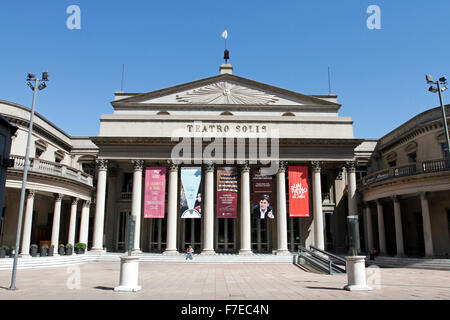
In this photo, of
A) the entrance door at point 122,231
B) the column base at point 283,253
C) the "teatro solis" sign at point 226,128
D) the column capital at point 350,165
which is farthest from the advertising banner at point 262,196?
the entrance door at point 122,231

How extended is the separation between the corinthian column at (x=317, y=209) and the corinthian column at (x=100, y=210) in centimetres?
1721

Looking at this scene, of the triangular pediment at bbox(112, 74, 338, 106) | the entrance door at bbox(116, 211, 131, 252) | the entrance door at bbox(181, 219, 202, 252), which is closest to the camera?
the entrance door at bbox(181, 219, 202, 252)

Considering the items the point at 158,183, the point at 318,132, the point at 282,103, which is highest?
Answer: the point at 282,103

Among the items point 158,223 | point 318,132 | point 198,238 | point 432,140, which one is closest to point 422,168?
point 432,140

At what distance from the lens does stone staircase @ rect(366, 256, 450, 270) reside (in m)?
22.0

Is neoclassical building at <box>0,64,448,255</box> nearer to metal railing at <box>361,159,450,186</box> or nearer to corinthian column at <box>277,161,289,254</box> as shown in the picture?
corinthian column at <box>277,161,289,254</box>

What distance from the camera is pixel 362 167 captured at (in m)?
36.1

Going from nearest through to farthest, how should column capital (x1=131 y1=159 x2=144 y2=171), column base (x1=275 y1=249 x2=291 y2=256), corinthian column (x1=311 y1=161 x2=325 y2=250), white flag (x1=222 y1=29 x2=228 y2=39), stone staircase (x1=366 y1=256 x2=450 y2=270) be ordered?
1. stone staircase (x1=366 y1=256 x2=450 y2=270)
2. column base (x1=275 y1=249 x2=291 y2=256)
3. corinthian column (x1=311 y1=161 x2=325 y2=250)
4. column capital (x1=131 y1=159 x2=144 y2=171)
5. white flag (x1=222 y1=29 x2=228 y2=39)

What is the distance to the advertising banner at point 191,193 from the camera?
28188 mm

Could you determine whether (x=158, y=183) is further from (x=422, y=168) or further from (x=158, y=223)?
(x=422, y=168)

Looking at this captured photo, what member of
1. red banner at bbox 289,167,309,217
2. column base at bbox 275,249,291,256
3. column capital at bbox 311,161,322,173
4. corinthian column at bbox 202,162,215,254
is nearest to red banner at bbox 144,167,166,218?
corinthian column at bbox 202,162,215,254

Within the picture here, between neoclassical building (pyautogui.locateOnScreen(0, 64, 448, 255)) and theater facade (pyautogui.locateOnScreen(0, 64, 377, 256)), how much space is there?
0.29ft

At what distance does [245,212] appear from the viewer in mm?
28812
